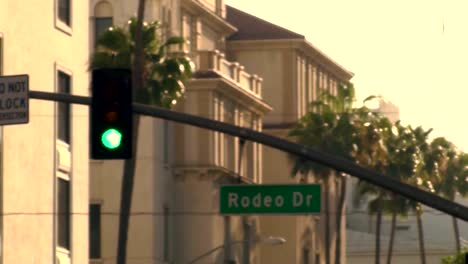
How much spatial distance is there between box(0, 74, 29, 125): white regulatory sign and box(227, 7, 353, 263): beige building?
243 ft

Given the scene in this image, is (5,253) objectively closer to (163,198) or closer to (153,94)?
(153,94)

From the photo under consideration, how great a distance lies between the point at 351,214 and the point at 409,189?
112 m

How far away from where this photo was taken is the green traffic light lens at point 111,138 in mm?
20047

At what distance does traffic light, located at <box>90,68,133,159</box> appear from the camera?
20.1 metres

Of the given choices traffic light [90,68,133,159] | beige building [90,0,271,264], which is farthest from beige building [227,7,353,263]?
traffic light [90,68,133,159]

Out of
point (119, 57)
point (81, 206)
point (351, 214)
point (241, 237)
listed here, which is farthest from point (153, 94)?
point (351, 214)

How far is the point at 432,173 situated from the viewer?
99.8 metres

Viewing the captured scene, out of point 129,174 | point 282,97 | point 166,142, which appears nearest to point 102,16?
point 166,142

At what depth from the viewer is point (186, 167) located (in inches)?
3113

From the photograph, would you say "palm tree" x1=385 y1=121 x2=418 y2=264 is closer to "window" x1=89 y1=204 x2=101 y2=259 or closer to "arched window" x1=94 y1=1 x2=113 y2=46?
→ "window" x1=89 y1=204 x2=101 y2=259

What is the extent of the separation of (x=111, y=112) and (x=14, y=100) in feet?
8.62

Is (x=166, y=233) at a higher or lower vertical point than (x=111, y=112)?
higher

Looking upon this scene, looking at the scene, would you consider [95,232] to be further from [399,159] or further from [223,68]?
[399,159]

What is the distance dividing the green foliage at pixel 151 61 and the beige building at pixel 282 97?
39659 mm
